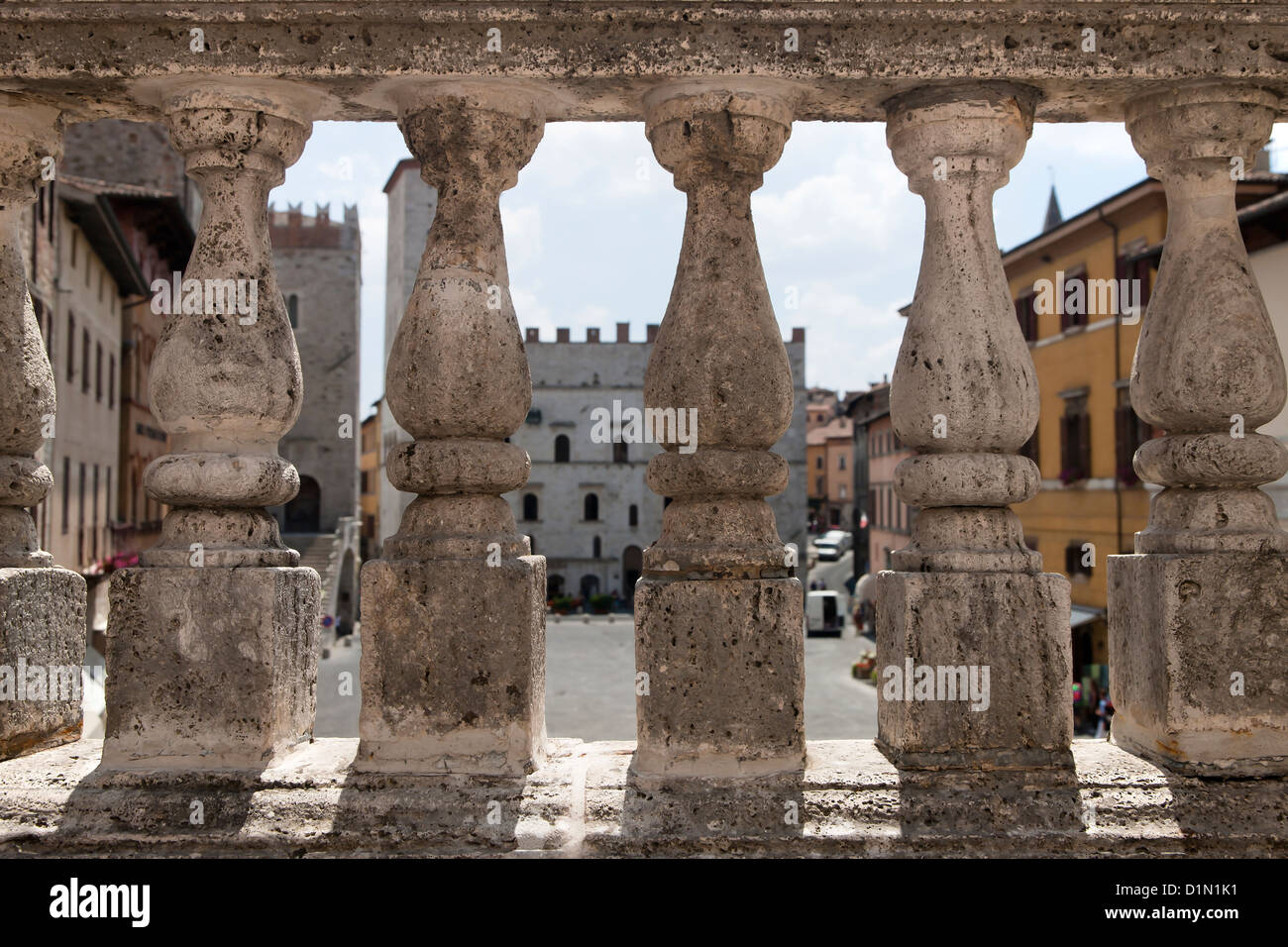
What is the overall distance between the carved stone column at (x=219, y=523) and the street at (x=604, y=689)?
30.0ft

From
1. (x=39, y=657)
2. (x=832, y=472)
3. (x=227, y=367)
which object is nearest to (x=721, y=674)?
(x=227, y=367)

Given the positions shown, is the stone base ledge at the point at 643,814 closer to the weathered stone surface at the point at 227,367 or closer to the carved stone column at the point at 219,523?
the carved stone column at the point at 219,523

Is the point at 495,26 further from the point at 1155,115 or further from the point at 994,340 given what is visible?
the point at 1155,115

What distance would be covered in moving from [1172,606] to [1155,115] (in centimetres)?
154

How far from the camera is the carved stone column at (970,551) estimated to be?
3.18 meters

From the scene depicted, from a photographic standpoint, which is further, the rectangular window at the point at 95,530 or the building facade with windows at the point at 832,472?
the building facade with windows at the point at 832,472

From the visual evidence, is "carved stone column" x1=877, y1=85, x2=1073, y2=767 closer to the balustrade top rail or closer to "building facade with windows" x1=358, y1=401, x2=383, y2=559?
the balustrade top rail

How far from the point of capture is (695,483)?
3.19m

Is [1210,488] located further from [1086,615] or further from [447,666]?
[1086,615]

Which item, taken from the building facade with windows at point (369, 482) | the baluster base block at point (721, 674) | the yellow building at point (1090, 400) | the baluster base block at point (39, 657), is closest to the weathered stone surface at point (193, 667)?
the baluster base block at point (39, 657)
